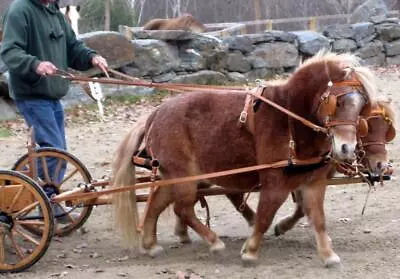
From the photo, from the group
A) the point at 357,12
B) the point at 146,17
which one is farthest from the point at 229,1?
the point at 357,12

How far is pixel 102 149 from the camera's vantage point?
9.77 m

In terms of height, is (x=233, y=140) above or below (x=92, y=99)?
above

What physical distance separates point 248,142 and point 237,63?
10041 mm

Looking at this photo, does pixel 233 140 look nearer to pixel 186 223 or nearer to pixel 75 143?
pixel 186 223

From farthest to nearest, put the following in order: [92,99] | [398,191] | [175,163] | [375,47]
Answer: [375,47] < [92,99] < [398,191] < [175,163]

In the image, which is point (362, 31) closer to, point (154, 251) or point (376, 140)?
point (376, 140)

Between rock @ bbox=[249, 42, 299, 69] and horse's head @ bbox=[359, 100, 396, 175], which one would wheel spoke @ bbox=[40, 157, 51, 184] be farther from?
rock @ bbox=[249, 42, 299, 69]

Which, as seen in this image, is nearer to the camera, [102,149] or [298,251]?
[298,251]

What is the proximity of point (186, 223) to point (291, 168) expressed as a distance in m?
0.99

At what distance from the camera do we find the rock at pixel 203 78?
13.9 metres

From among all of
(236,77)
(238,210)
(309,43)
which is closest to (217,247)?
(238,210)

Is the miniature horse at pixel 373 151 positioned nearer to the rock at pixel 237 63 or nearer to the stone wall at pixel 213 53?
the stone wall at pixel 213 53

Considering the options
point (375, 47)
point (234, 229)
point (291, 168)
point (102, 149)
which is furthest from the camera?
point (375, 47)

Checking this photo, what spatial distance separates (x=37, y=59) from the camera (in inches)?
214
